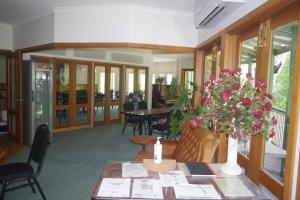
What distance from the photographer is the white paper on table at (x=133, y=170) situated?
1.81 m

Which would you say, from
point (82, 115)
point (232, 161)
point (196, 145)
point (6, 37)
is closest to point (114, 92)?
point (82, 115)

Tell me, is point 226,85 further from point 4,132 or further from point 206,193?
point 4,132

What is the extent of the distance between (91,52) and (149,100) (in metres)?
3.08

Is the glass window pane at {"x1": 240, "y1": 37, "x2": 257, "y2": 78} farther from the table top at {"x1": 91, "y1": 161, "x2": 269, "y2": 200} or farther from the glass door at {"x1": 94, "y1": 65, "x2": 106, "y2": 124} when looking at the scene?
the glass door at {"x1": 94, "y1": 65, "x2": 106, "y2": 124}

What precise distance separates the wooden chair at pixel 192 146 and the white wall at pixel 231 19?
3.92 ft

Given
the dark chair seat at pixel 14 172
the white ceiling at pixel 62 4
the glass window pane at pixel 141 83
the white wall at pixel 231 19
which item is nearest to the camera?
the white wall at pixel 231 19

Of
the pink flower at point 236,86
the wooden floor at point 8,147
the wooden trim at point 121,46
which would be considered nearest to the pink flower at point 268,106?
the pink flower at point 236,86

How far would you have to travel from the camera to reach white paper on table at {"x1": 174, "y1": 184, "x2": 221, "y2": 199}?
151 cm

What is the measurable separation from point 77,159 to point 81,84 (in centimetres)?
328

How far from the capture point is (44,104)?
5.47m

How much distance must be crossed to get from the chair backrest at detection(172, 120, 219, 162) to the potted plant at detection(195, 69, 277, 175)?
1.75 ft

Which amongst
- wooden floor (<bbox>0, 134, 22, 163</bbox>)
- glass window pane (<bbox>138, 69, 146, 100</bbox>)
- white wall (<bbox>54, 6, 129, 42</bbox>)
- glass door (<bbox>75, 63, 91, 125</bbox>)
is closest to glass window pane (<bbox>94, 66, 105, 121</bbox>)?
glass door (<bbox>75, 63, 91, 125</bbox>)

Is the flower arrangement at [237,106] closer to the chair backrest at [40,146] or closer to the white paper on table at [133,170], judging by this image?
the white paper on table at [133,170]

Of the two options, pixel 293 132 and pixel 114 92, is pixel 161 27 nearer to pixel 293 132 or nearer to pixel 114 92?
pixel 293 132
